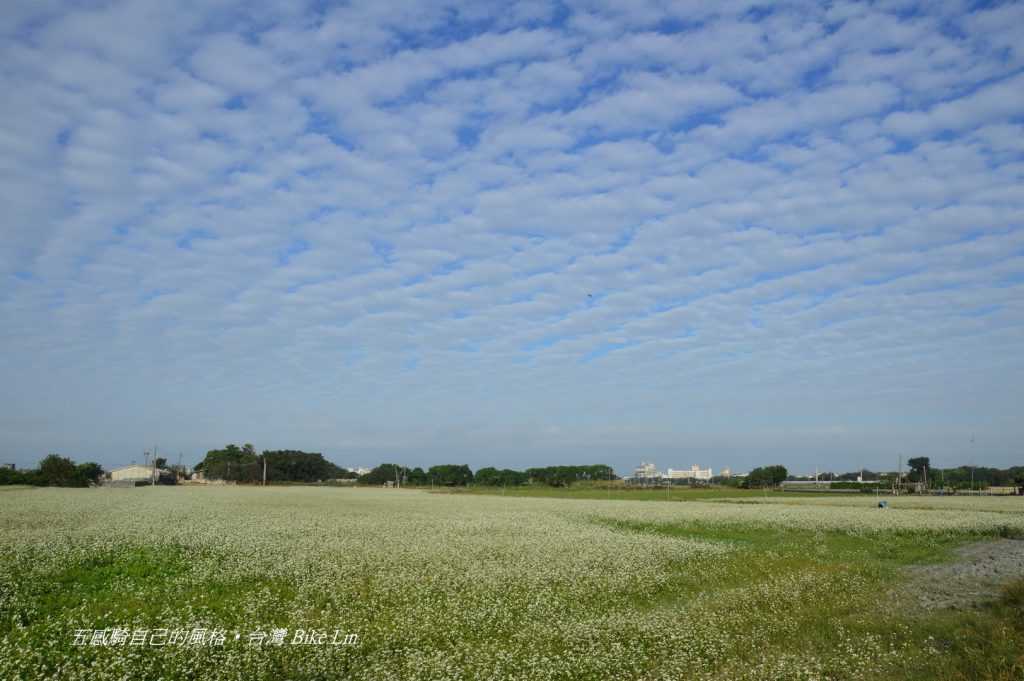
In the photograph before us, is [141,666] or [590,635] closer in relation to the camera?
[141,666]

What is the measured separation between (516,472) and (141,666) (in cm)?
15805

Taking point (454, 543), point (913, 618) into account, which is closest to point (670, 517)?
point (454, 543)

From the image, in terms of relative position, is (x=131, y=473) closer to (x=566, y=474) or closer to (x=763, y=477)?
(x=566, y=474)

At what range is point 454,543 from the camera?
92.2 ft

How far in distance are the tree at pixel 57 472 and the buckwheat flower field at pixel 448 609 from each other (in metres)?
90.9

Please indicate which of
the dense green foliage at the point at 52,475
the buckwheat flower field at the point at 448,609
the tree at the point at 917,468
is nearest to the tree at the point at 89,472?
the dense green foliage at the point at 52,475

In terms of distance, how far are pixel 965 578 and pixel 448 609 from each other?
56.9ft

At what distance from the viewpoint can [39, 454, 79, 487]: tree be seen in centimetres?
10652

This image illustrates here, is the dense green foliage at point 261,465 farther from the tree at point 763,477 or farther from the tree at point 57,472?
the tree at point 763,477

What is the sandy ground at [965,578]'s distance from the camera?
18750 mm

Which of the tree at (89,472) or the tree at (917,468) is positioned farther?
the tree at (917,468)

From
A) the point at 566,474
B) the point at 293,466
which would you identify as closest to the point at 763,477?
the point at 566,474

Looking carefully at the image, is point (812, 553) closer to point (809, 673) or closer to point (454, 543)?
point (454, 543)

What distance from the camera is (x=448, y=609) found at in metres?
17.0
